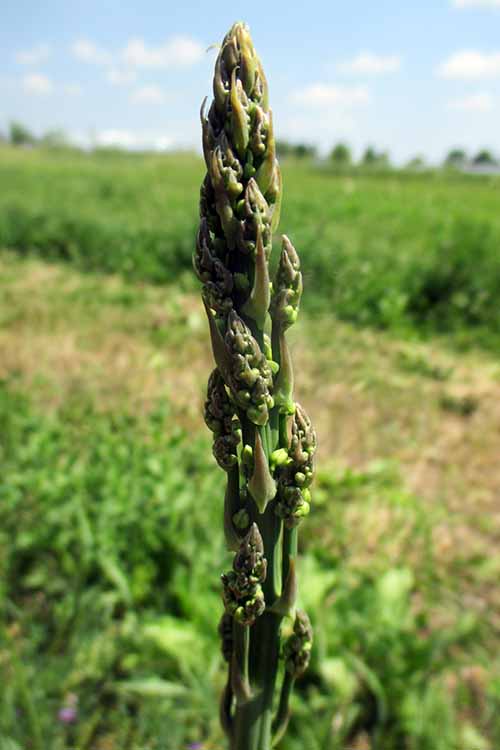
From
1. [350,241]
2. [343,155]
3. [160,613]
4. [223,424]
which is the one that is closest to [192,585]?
[160,613]

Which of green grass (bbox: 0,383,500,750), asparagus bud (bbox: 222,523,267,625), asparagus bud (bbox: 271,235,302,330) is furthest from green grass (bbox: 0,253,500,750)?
A: asparagus bud (bbox: 271,235,302,330)

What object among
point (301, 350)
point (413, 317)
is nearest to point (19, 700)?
point (301, 350)

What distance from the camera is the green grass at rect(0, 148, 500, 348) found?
21.1 feet

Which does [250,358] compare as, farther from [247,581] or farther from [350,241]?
[350,241]

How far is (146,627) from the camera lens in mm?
2375

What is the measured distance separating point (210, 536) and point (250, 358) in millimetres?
2209

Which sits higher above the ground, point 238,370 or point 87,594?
point 238,370

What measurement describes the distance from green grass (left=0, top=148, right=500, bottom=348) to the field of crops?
0.14 meters

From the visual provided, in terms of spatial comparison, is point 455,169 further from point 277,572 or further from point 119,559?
point 277,572

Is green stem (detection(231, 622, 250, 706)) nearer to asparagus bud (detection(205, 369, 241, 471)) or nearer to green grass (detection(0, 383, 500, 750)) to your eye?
asparagus bud (detection(205, 369, 241, 471))

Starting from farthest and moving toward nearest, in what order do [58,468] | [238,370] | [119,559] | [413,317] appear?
[413,317], [58,468], [119,559], [238,370]

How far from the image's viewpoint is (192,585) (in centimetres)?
260

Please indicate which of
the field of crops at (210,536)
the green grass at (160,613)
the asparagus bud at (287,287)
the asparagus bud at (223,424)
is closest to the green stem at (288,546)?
the asparagus bud at (223,424)

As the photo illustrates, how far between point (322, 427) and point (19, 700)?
2918 mm
